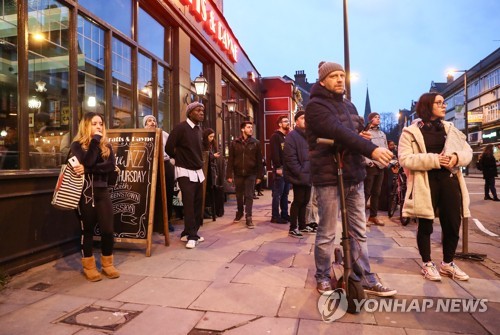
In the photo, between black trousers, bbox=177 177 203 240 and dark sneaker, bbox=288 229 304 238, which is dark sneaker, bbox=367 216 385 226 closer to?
dark sneaker, bbox=288 229 304 238

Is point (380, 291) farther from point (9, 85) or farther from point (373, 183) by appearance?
point (9, 85)

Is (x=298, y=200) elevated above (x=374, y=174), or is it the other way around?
(x=374, y=174)

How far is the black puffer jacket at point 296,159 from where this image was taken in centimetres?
559

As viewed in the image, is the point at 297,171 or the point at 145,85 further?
the point at 145,85

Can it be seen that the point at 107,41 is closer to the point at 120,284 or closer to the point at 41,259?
the point at 41,259

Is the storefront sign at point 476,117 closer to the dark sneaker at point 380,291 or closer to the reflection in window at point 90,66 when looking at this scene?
the reflection in window at point 90,66

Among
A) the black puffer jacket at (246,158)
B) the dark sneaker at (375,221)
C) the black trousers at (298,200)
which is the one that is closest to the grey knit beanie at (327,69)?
the black trousers at (298,200)

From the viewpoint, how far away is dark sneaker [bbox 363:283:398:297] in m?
3.04

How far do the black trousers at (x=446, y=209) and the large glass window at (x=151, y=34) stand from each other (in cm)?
601

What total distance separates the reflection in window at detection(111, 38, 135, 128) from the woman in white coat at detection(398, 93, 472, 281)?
15.3ft

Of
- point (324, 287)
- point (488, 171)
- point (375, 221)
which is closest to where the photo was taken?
point (324, 287)

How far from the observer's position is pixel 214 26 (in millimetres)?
10438

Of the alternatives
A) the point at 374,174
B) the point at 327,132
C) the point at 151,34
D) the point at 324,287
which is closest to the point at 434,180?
the point at 327,132

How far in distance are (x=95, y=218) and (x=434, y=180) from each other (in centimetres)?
347
